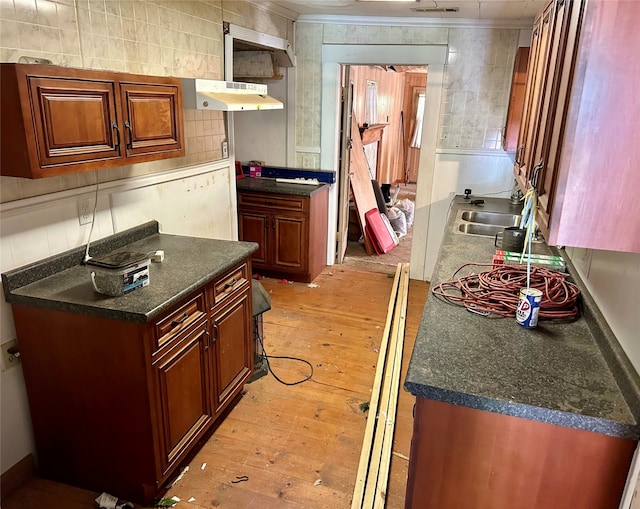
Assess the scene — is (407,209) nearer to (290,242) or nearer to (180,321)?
(290,242)

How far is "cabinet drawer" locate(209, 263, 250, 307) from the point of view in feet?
7.37

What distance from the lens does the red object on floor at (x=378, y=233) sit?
5.58 metres

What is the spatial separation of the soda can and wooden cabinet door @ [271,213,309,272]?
9.23 feet

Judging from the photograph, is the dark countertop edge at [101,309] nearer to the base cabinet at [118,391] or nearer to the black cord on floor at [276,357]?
the base cabinet at [118,391]

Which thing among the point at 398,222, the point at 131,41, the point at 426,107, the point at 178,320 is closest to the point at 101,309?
the point at 178,320

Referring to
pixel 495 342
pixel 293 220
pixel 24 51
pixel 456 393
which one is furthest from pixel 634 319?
pixel 293 220

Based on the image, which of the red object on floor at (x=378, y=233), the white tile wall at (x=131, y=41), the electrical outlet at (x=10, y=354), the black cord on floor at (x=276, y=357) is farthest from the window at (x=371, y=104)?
the electrical outlet at (x=10, y=354)

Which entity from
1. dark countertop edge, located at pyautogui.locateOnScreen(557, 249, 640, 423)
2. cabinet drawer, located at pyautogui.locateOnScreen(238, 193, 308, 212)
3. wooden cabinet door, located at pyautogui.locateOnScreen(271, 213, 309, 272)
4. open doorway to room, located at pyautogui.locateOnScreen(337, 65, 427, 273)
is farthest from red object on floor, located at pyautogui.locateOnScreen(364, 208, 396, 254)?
dark countertop edge, located at pyautogui.locateOnScreen(557, 249, 640, 423)

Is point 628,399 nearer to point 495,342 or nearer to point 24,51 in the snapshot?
point 495,342

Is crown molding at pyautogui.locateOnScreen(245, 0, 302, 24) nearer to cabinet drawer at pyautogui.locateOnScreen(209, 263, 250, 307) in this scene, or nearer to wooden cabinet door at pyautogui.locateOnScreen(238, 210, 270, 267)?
wooden cabinet door at pyautogui.locateOnScreen(238, 210, 270, 267)

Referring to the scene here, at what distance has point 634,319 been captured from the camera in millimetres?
1351

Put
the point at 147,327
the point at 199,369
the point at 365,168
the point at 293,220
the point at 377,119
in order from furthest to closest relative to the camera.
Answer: the point at 377,119 → the point at 365,168 → the point at 293,220 → the point at 199,369 → the point at 147,327

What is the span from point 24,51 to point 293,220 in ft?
9.02

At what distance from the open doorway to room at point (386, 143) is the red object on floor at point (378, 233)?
91mm
